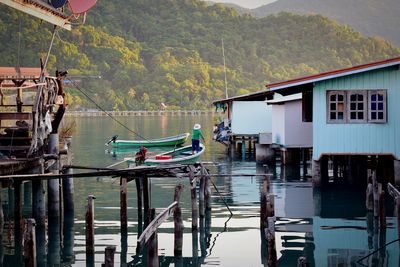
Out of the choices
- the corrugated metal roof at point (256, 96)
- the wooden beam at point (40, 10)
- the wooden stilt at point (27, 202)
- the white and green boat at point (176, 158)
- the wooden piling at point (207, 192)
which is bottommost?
the wooden stilt at point (27, 202)

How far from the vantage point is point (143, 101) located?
604 ft

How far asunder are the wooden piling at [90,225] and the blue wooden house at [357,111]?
12.4m

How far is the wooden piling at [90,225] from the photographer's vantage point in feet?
72.1

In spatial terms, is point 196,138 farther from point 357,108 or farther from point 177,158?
point 357,108

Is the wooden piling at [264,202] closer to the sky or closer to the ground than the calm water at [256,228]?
closer to the sky

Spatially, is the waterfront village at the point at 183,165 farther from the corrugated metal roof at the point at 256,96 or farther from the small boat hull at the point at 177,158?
the corrugated metal roof at the point at 256,96

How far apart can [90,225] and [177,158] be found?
2522 centimetres

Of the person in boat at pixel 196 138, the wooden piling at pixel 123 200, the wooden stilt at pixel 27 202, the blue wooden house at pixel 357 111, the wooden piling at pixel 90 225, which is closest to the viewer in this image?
the wooden piling at pixel 90 225

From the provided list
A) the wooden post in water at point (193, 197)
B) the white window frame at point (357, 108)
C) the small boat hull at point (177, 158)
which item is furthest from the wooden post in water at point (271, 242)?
the small boat hull at point (177, 158)

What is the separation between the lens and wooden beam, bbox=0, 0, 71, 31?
19516 mm

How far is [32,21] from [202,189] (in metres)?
123

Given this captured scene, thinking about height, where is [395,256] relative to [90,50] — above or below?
below

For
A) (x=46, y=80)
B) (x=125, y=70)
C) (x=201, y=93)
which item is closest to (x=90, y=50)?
(x=125, y=70)

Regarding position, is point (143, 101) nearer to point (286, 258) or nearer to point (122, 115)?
point (122, 115)
